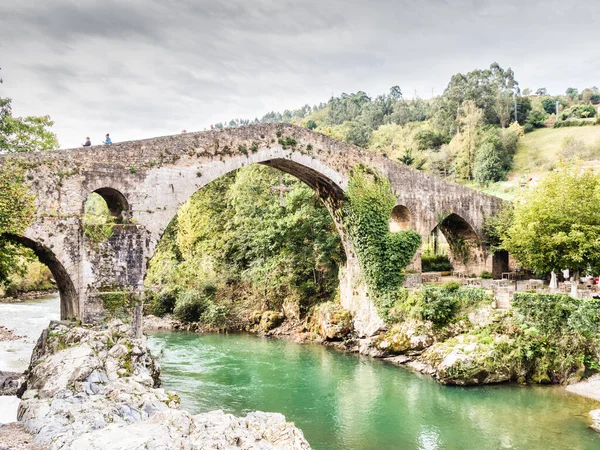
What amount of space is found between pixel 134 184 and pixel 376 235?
9143 millimetres

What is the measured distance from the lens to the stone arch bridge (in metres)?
12.4

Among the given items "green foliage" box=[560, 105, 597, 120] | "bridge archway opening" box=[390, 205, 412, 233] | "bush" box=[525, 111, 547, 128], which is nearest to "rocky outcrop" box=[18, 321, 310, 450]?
"bridge archway opening" box=[390, 205, 412, 233]

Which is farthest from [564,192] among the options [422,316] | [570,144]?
[570,144]

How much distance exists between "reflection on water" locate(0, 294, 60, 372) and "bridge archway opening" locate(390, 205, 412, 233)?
14505 mm

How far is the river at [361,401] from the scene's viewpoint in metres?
10.5

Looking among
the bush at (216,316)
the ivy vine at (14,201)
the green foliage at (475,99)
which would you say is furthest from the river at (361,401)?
the green foliage at (475,99)

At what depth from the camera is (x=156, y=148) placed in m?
14.2

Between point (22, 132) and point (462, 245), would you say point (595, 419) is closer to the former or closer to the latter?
point (462, 245)

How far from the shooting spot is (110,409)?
873 cm

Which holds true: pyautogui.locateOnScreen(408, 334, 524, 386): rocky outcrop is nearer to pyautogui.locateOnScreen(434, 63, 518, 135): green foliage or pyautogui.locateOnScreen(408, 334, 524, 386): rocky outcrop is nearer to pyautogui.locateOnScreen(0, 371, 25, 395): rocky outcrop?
pyautogui.locateOnScreen(0, 371, 25, 395): rocky outcrop

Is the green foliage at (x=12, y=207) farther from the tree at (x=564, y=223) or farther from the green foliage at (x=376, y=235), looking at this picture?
the tree at (x=564, y=223)

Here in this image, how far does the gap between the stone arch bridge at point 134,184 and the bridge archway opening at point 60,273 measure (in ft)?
0.12

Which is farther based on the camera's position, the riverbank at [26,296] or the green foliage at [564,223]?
the riverbank at [26,296]

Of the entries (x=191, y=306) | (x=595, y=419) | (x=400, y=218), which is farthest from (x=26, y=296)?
(x=595, y=419)
